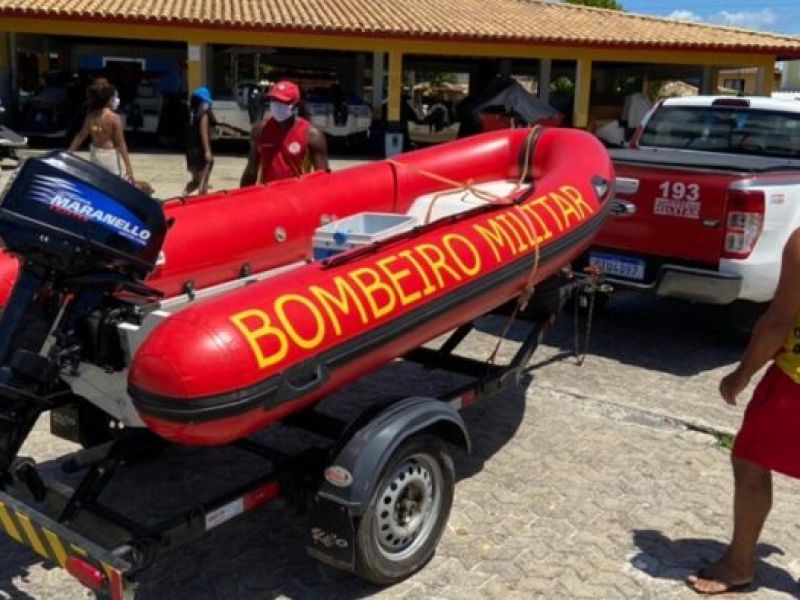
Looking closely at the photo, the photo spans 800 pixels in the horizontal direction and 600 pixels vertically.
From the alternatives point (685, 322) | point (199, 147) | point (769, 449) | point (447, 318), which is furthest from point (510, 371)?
point (199, 147)

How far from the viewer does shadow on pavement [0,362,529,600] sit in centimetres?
328

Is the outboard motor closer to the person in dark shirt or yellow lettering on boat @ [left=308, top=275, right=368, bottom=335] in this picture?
yellow lettering on boat @ [left=308, top=275, right=368, bottom=335]

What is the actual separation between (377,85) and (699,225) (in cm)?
1874

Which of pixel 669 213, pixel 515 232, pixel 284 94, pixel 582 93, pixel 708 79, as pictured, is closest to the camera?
pixel 515 232

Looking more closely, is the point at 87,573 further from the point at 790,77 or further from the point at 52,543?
the point at 790,77

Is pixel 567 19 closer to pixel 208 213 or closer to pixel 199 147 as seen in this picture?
pixel 199 147

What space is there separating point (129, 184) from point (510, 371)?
79.8 inches

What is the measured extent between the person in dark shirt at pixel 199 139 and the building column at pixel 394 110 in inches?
478

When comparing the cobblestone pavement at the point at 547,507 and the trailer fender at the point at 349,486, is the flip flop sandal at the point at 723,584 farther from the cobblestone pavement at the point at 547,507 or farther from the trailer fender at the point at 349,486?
the trailer fender at the point at 349,486

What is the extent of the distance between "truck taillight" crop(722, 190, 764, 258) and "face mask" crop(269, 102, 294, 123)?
108 inches

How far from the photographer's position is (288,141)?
5.95 meters

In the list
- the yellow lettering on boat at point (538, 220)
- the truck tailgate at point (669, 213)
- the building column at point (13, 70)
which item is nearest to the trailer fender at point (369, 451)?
the yellow lettering on boat at point (538, 220)

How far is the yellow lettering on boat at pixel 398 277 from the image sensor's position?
11.1 ft

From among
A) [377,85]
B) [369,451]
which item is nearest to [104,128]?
[369,451]
